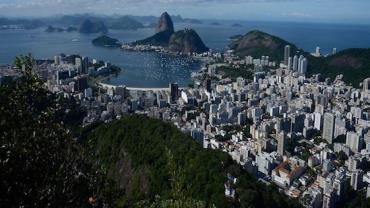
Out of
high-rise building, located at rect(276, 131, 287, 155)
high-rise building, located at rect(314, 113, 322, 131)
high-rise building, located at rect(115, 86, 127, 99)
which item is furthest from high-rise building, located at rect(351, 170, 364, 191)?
high-rise building, located at rect(115, 86, 127, 99)

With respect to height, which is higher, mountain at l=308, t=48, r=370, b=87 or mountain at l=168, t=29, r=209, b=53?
mountain at l=168, t=29, r=209, b=53

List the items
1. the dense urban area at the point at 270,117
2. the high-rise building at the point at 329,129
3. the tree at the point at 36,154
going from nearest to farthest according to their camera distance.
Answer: the tree at the point at 36,154
the dense urban area at the point at 270,117
the high-rise building at the point at 329,129

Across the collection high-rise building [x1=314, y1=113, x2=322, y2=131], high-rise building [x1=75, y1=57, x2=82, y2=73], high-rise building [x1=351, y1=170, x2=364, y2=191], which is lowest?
high-rise building [x1=351, y1=170, x2=364, y2=191]

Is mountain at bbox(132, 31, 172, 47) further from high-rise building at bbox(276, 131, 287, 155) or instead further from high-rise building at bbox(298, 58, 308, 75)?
high-rise building at bbox(276, 131, 287, 155)

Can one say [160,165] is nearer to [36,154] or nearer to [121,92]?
[36,154]

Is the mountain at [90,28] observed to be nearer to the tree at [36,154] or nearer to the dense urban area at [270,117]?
the dense urban area at [270,117]

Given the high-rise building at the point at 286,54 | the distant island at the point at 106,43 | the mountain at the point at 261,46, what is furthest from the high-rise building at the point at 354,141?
the distant island at the point at 106,43

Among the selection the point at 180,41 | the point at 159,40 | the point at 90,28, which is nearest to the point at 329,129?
the point at 180,41
